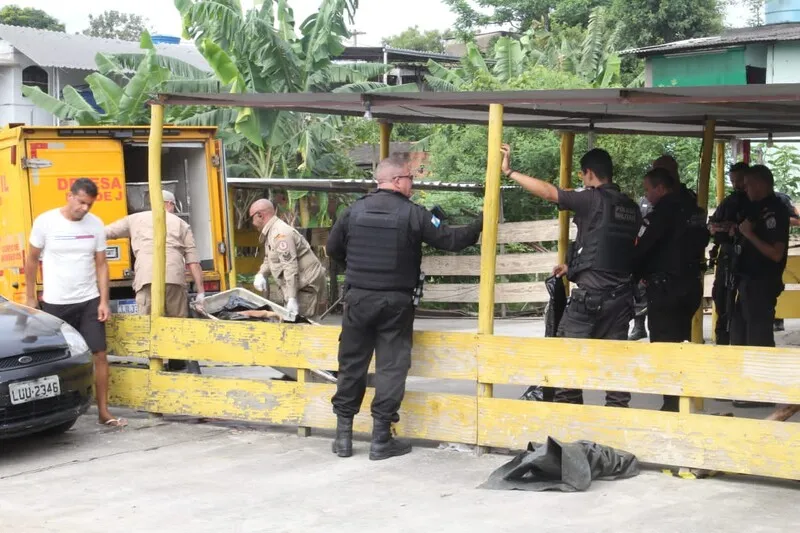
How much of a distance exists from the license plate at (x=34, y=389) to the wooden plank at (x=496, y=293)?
31.4ft

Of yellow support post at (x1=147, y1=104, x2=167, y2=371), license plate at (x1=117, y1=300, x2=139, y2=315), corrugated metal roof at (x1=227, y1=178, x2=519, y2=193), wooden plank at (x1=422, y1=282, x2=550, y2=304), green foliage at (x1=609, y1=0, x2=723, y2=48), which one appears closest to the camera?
yellow support post at (x1=147, y1=104, x2=167, y2=371)

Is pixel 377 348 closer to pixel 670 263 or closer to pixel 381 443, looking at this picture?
pixel 381 443

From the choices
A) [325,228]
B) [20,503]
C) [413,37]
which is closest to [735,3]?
[413,37]

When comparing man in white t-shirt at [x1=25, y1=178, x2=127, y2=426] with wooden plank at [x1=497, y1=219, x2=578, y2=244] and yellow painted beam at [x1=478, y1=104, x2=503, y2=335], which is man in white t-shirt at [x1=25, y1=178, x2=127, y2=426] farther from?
wooden plank at [x1=497, y1=219, x2=578, y2=244]

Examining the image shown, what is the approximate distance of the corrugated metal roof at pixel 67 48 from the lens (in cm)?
2770

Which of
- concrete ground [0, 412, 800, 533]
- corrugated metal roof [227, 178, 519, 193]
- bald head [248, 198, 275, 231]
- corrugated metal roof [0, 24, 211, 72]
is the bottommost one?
concrete ground [0, 412, 800, 533]

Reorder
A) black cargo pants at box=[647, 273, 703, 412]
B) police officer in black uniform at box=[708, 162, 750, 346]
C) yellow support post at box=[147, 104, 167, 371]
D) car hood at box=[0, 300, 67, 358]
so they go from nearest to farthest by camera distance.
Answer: car hood at box=[0, 300, 67, 358] → black cargo pants at box=[647, 273, 703, 412] → yellow support post at box=[147, 104, 167, 371] → police officer in black uniform at box=[708, 162, 750, 346]

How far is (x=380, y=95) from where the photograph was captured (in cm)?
701

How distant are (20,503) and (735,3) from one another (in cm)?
3584

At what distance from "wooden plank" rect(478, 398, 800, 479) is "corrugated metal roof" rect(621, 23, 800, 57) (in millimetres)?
15255

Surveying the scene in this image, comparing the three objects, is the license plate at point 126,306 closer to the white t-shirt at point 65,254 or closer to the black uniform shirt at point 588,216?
the white t-shirt at point 65,254

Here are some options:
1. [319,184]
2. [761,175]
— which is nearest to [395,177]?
[761,175]

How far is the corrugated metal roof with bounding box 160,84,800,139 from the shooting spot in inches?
245

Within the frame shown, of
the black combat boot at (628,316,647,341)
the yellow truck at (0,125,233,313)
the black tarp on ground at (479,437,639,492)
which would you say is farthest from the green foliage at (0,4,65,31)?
the black tarp on ground at (479,437,639,492)
